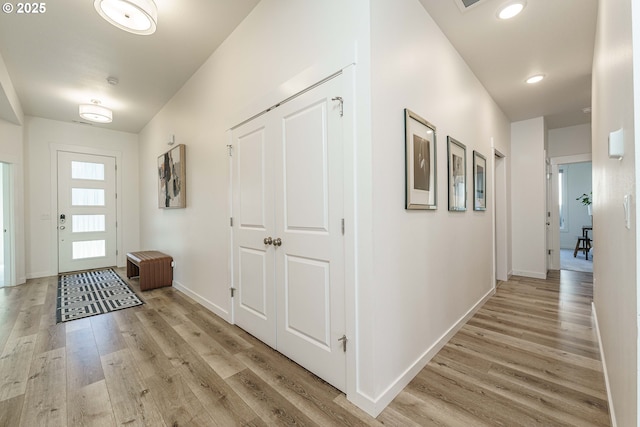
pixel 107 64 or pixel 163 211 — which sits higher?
pixel 107 64

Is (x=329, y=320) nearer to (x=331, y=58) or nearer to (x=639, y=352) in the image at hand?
(x=639, y=352)

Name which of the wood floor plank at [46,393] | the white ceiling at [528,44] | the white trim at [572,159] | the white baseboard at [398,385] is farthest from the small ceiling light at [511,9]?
the white trim at [572,159]

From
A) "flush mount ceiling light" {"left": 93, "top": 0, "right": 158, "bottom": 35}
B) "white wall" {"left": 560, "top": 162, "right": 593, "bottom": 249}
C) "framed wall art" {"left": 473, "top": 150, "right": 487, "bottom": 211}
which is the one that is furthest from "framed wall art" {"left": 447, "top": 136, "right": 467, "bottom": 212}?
"white wall" {"left": 560, "top": 162, "right": 593, "bottom": 249}

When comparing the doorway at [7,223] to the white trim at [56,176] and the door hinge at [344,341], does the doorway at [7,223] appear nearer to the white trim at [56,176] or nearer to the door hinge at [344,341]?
the white trim at [56,176]

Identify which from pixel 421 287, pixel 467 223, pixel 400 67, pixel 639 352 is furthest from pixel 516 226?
pixel 639 352

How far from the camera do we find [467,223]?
8.93 ft

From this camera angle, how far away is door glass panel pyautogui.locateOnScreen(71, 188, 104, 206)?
16.7 feet

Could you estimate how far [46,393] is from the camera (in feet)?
5.45

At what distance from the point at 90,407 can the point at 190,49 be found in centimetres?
317

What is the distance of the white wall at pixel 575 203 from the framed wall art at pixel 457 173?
770 cm

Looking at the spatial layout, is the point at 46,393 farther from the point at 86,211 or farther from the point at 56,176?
the point at 56,176

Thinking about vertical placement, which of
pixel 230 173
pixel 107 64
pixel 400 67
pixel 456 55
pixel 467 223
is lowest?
pixel 467 223

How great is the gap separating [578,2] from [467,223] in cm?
190

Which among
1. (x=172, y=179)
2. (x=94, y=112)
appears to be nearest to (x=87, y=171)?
(x=94, y=112)
